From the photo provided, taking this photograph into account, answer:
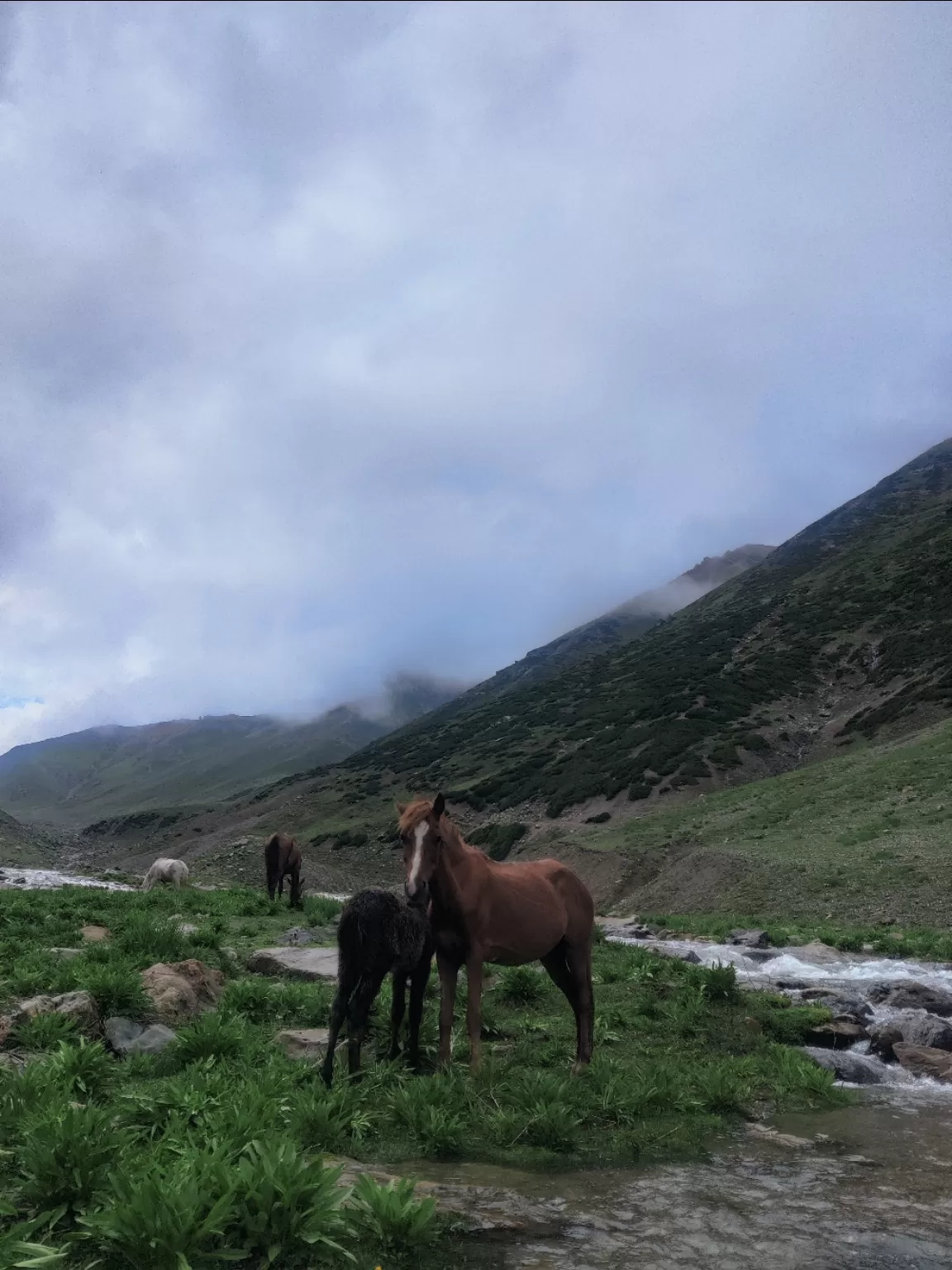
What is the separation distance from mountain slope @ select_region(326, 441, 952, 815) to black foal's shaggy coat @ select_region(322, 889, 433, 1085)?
50.2 m

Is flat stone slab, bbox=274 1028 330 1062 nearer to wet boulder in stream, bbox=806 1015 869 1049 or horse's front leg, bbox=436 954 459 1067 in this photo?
horse's front leg, bbox=436 954 459 1067

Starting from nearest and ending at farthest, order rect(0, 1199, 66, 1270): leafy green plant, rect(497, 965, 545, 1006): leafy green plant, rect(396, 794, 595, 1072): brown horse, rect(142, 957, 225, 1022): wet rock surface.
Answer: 1. rect(0, 1199, 66, 1270): leafy green plant
2. rect(396, 794, 595, 1072): brown horse
3. rect(142, 957, 225, 1022): wet rock surface
4. rect(497, 965, 545, 1006): leafy green plant

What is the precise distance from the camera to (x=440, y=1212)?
4.55m

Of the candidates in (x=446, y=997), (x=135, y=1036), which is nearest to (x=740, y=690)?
(x=446, y=997)

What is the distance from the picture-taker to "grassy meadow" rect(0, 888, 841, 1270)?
3.94 metres

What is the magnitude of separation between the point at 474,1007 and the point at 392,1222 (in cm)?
374

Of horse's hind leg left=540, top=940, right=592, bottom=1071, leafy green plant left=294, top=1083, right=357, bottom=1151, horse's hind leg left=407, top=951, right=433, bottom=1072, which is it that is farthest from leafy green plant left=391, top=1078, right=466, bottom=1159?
horse's hind leg left=540, top=940, right=592, bottom=1071

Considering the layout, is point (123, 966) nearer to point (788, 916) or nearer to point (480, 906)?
point (480, 906)

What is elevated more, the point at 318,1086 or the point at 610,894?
the point at 318,1086

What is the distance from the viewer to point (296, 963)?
12.3 m

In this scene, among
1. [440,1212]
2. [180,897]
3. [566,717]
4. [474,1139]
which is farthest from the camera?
[566,717]

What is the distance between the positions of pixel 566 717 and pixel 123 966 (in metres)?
87.3

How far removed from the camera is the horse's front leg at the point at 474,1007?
24.8 ft

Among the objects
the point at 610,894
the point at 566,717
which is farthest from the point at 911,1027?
the point at 566,717
